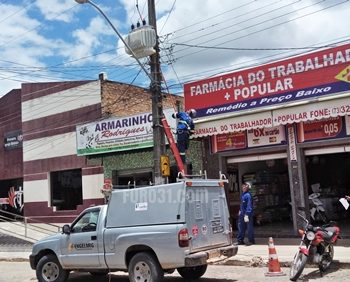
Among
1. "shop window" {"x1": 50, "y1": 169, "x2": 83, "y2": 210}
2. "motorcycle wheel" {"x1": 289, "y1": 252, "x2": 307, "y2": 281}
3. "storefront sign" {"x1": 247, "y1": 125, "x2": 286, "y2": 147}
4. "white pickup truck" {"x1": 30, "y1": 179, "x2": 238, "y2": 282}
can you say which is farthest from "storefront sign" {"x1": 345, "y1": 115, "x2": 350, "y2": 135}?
"shop window" {"x1": 50, "y1": 169, "x2": 83, "y2": 210}

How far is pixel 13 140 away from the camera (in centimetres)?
2681

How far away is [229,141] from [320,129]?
10.2ft

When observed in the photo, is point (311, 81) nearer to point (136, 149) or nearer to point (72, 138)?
point (136, 149)

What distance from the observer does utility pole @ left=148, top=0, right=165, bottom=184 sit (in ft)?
46.5

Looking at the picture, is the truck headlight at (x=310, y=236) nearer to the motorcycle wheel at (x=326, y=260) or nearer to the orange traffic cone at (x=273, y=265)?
the motorcycle wheel at (x=326, y=260)

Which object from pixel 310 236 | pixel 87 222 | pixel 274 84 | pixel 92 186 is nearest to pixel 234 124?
pixel 274 84

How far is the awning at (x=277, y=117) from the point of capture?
1330cm

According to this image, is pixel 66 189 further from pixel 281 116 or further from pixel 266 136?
pixel 281 116

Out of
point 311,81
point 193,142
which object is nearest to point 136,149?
point 193,142

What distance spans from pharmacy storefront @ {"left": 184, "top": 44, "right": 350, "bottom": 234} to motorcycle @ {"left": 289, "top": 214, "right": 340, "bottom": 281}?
1914 millimetres

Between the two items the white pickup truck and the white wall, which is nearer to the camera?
the white pickup truck

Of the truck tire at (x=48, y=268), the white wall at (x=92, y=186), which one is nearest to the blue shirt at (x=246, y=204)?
the truck tire at (x=48, y=268)

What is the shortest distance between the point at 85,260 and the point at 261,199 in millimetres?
9727

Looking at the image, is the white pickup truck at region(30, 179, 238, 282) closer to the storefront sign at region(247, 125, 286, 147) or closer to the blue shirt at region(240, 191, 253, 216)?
the blue shirt at region(240, 191, 253, 216)
